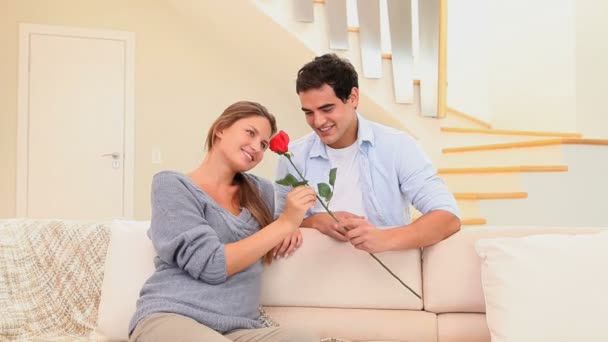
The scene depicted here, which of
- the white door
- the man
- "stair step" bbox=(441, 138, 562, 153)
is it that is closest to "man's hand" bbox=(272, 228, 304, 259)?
the man

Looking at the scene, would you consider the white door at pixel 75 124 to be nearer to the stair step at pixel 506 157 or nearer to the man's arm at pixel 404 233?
the stair step at pixel 506 157

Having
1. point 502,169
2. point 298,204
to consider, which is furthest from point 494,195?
point 298,204

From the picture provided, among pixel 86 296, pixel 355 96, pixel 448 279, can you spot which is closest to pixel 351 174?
pixel 355 96

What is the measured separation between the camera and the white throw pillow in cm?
141

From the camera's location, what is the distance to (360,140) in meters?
1.88

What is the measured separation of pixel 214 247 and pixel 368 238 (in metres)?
0.44

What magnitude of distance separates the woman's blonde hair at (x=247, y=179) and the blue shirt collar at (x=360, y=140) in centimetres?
27

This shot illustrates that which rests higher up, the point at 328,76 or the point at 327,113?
the point at 328,76

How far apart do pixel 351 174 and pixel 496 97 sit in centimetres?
339

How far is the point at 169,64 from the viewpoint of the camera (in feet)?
15.0

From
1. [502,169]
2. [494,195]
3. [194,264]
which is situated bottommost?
[194,264]

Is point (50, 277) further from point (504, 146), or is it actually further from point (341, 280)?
point (504, 146)

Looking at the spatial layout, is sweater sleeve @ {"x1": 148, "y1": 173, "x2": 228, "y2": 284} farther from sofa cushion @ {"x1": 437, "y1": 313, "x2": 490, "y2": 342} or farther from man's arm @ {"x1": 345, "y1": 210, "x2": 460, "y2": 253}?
sofa cushion @ {"x1": 437, "y1": 313, "x2": 490, "y2": 342}

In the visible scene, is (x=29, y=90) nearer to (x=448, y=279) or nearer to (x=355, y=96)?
(x=355, y=96)
